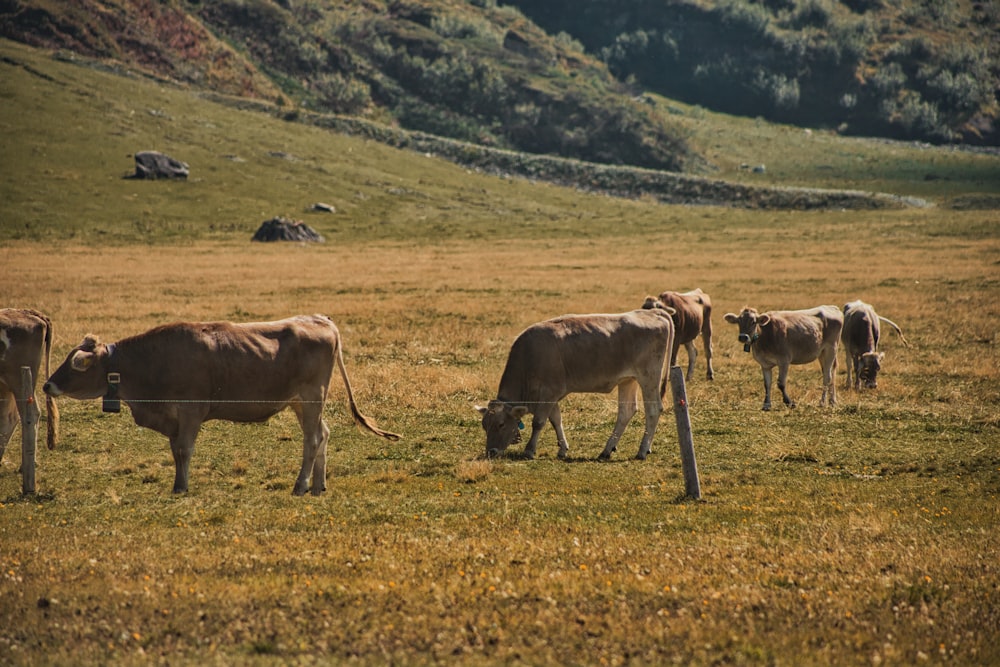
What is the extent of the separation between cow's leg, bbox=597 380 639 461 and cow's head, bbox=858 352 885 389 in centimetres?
905

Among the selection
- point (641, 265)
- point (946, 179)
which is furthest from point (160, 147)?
point (946, 179)

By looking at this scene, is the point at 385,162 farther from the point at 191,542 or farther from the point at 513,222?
the point at 191,542

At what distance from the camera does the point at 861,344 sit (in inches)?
996

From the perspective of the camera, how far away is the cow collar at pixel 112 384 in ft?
49.1

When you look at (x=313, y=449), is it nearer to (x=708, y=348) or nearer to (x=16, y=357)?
(x=16, y=357)

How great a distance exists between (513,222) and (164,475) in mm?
81048

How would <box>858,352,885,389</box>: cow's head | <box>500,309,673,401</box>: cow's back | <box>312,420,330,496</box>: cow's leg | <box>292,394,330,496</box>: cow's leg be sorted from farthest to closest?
<box>858,352,885,389</box>: cow's head
<box>500,309,673,401</box>: cow's back
<box>312,420,330,496</box>: cow's leg
<box>292,394,330,496</box>: cow's leg

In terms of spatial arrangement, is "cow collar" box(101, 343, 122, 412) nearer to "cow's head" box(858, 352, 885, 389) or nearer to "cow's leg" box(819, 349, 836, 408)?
"cow's leg" box(819, 349, 836, 408)

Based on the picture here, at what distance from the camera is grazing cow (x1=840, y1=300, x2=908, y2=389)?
80.1ft

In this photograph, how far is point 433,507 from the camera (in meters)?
13.6

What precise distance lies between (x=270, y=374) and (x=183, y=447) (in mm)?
1723

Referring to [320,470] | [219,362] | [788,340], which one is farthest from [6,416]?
[788,340]

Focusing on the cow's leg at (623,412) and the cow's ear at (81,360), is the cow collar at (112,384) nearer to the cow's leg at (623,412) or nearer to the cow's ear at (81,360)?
the cow's ear at (81,360)

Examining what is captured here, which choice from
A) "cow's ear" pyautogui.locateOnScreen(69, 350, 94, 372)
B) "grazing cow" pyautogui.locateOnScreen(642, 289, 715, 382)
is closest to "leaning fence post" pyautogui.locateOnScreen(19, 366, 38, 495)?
"cow's ear" pyautogui.locateOnScreen(69, 350, 94, 372)
